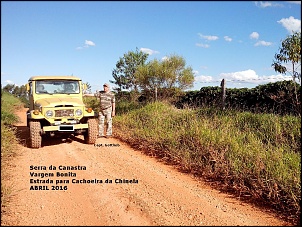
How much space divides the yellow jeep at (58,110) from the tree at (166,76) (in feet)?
24.2

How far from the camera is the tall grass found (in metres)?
4.54

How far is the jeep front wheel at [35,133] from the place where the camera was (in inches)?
286

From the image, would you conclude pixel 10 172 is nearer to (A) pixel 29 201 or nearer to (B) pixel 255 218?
(A) pixel 29 201

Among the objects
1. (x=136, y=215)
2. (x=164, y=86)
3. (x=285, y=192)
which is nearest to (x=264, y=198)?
(x=285, y=192)

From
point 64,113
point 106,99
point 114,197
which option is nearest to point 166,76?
point 106,99

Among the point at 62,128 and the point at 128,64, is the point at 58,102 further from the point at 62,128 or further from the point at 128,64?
the point at 128,64

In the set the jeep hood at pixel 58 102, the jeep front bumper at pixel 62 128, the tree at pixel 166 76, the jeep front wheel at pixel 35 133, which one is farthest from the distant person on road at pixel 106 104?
the tree at pixel 166 76

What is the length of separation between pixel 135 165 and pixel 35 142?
2.95 m

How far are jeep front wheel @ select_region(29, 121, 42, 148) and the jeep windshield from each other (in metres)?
1.35

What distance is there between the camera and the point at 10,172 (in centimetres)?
521

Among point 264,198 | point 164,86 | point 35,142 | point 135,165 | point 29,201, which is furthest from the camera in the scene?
point 164,86

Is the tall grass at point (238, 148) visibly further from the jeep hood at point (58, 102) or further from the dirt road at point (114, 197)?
the jeep hood at point (58, 102)

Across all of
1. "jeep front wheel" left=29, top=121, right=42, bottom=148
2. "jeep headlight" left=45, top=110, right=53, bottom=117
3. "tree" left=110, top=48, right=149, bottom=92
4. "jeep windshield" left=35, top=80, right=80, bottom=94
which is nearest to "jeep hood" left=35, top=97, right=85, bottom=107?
"jeep headlight" left=45, top=110, right=53, bottom=117

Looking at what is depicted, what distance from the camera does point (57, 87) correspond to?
8.47 metres
